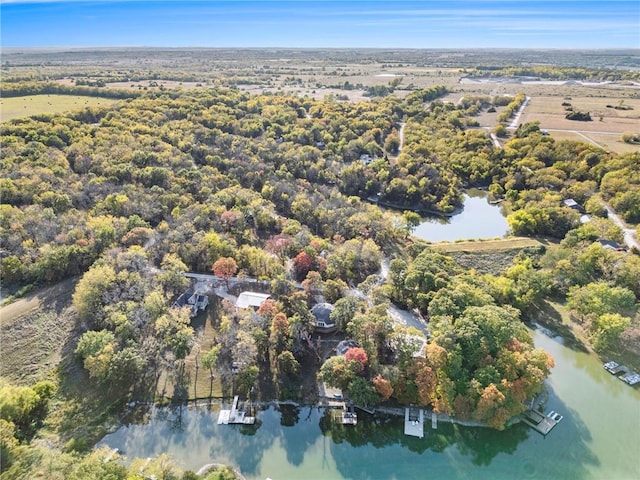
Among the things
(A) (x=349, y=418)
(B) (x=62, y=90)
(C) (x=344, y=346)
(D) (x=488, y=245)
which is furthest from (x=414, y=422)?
(B) (x=62, y=90)

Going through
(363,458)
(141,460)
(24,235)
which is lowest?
(363,458)

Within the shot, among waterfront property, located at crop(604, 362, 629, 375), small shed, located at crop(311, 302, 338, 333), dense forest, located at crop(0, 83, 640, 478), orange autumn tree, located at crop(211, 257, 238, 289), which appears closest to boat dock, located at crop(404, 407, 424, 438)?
dense forest, located at crop(0, 83, 640, 478)

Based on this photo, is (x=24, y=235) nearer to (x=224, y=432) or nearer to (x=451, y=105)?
(x=224, y=432)

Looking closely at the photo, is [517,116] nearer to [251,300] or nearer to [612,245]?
[612,245]

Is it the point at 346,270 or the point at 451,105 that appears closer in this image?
the point at 346,270

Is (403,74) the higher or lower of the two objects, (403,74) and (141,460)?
the higher

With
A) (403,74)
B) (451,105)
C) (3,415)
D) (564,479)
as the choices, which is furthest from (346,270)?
(403,74)
